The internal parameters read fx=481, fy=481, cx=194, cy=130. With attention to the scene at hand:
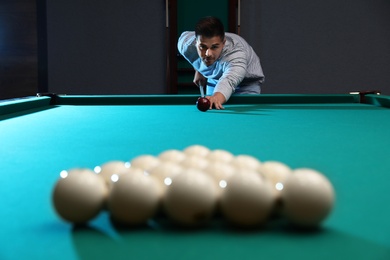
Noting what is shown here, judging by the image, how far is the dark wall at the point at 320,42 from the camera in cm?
594

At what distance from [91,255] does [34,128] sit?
4.71ft

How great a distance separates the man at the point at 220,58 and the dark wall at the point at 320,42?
205 centimetres

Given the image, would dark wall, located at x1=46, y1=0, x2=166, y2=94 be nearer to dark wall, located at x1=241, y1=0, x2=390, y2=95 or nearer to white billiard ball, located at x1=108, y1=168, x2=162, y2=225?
dark wall, located at x1=241, y1=0, x2=390, y2=95

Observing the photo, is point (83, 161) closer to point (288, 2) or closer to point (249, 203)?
point (249, 203)

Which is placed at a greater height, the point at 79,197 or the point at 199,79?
the point at 199,79

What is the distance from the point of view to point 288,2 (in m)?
5.95

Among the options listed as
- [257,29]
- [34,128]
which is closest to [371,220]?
[34,128]

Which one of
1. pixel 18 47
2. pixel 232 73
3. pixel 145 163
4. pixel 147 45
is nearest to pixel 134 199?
pixel 145 163

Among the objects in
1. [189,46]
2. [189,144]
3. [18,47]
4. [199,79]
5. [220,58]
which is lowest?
[189,144]

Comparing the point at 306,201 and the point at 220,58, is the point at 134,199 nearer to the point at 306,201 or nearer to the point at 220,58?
the point at 306,201

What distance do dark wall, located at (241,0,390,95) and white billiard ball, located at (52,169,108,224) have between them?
5416 millimetres

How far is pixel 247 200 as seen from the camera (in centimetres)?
62

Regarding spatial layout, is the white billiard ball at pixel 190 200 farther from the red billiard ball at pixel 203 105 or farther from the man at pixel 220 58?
the man at pixel 220 58

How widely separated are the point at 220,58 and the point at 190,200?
9.62ft
